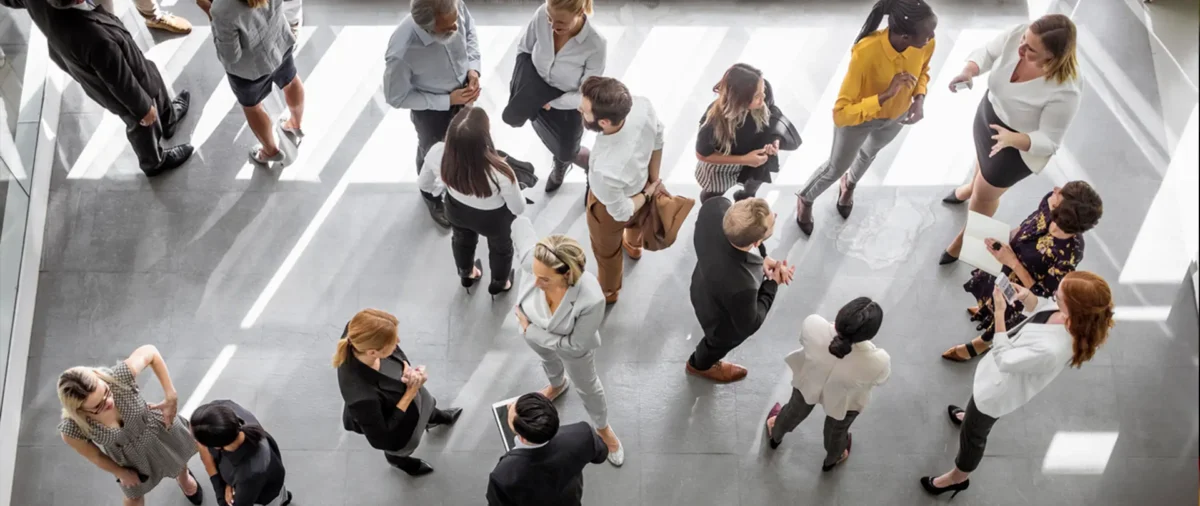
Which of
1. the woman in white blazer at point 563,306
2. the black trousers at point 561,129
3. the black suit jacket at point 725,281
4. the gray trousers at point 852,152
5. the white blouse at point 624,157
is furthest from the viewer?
the black trousers at point 561,129

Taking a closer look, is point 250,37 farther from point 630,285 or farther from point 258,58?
point 630,285

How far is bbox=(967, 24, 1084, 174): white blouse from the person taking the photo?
4.68 m

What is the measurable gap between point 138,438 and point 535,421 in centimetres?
199

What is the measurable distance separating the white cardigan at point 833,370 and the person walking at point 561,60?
166cm

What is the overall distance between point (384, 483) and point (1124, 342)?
4355 mm

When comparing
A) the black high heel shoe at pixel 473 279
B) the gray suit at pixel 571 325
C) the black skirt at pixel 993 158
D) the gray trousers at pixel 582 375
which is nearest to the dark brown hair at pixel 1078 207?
the black skirt at pixel 993 158

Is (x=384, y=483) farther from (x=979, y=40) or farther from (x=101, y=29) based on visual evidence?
(x=979, y=40)

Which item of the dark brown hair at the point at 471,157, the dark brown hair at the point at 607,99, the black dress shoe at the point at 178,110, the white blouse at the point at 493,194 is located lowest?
the black dress shoe at the point at 178,110

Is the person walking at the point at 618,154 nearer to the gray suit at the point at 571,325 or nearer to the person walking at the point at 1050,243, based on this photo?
the gray suit at the point at 571,325

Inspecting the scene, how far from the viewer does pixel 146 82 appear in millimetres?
5586

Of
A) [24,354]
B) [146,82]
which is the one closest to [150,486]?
[24,354]

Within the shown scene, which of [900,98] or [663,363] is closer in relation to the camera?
[900,98]

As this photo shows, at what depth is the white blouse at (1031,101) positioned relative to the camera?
4680 mm

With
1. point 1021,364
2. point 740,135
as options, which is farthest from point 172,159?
point 1021,364
